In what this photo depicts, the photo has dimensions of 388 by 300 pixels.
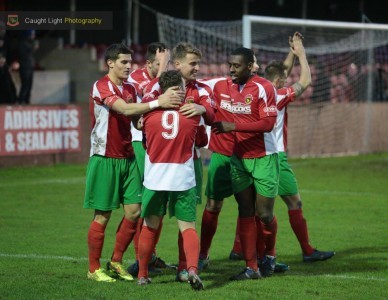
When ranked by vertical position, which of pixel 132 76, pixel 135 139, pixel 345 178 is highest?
pixel 132 76

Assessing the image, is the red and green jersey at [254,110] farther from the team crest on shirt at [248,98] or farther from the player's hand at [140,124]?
the player's hand at [140,124]

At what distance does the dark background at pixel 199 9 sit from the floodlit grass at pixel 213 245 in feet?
36.0

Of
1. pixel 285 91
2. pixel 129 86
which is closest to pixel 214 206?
pixel 285 91

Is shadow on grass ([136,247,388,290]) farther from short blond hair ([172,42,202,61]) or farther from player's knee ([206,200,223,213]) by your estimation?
short blond hair ([172,42,202,61])

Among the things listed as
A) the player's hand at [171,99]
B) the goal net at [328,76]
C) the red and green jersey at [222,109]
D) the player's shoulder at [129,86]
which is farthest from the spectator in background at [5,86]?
the player's hand at [171,99]

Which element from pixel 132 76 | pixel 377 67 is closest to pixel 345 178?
pixel 377 67

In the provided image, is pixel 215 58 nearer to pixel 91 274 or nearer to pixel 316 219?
pixel 316 219

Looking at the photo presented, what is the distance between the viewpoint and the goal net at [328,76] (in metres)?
23.8

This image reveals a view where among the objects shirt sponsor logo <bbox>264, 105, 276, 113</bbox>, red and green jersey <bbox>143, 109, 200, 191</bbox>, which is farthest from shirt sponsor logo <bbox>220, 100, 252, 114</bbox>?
red and green jersey <bbox>143, 109, 200, 191</bbox>

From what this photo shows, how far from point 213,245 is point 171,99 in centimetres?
346

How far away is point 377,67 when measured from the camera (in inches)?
1036

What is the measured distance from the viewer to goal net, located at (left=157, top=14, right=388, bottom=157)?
78.2 feet

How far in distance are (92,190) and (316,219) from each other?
17.7 feet

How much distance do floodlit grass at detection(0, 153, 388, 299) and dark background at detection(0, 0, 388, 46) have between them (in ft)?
36.0
